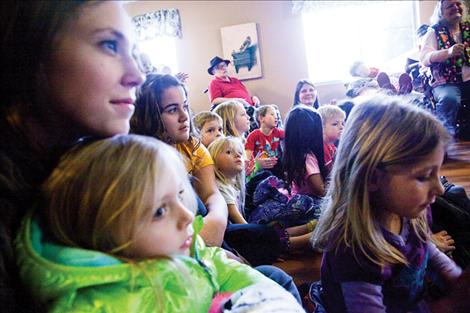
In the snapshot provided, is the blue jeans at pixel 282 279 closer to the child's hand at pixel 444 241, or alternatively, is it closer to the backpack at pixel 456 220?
the child's hand at pixel 444 241

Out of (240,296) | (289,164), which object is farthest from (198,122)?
(240,296)

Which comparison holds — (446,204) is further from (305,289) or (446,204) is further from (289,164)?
(289,164)

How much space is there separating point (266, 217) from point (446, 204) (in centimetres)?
81

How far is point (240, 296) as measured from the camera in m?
0.64

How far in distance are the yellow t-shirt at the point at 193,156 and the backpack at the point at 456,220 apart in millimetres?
881

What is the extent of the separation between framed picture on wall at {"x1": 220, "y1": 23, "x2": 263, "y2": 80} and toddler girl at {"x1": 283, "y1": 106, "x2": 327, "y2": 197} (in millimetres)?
3098

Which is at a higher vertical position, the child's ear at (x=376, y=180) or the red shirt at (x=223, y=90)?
the red shirt at (x=223, y=90)

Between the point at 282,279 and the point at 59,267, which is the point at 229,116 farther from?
the point at 59,267

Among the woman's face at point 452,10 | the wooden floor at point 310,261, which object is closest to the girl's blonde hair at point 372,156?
the wooden floor at point 310,261

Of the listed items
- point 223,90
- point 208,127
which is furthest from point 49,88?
point 223,90

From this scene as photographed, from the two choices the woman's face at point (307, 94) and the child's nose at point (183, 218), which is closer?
the child's nose at point (183, 218)

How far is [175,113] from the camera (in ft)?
4.27

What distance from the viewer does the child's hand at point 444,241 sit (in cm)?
129

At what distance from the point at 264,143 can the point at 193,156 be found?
1.43 metres
